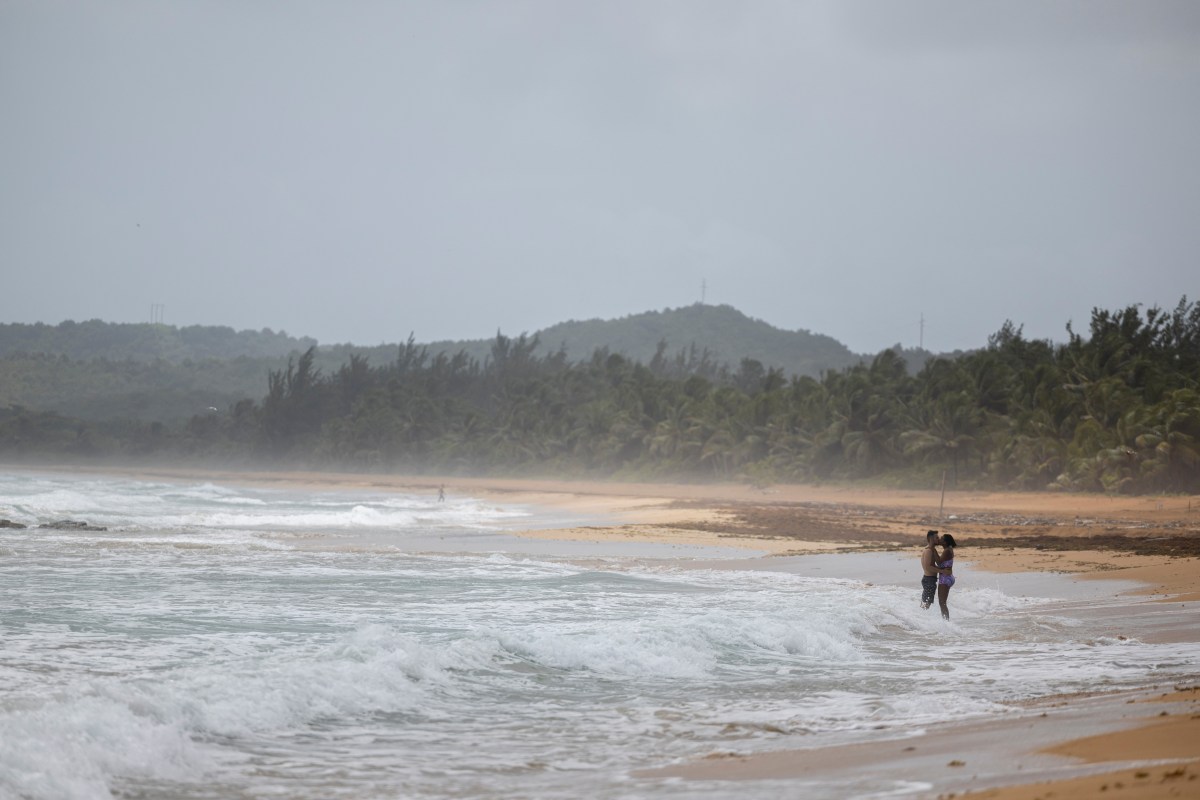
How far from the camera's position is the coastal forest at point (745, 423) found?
43875 millimetres

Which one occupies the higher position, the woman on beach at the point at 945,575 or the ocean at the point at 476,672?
the woman on beach at the point at 945,575

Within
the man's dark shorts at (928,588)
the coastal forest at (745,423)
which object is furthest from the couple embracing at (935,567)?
the coastal forest at (745,423)

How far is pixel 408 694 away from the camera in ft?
30.6

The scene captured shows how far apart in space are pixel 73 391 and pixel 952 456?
486 feet

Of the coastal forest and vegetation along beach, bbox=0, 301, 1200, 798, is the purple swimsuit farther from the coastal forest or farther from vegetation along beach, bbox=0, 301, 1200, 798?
the coastal forest

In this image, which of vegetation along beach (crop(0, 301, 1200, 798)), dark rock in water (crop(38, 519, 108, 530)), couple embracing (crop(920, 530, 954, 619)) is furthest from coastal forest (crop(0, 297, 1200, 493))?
dark rock in water (crop(38, 519, 108, 530))

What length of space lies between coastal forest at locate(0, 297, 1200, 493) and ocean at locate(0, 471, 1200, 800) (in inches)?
1104

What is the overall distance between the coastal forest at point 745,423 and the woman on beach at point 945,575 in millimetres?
27541

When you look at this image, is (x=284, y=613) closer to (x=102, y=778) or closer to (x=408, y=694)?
(x=408, y=694)

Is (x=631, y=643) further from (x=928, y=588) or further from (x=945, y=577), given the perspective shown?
(x=928, y=588)

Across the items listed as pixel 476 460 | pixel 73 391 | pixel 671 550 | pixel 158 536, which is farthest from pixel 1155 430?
pixel 73 391

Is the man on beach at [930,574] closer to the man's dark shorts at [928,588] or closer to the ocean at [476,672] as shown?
the man's dark shorts at [928,588]

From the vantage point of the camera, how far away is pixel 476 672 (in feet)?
34.0

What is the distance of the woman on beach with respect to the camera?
46.5 ft
